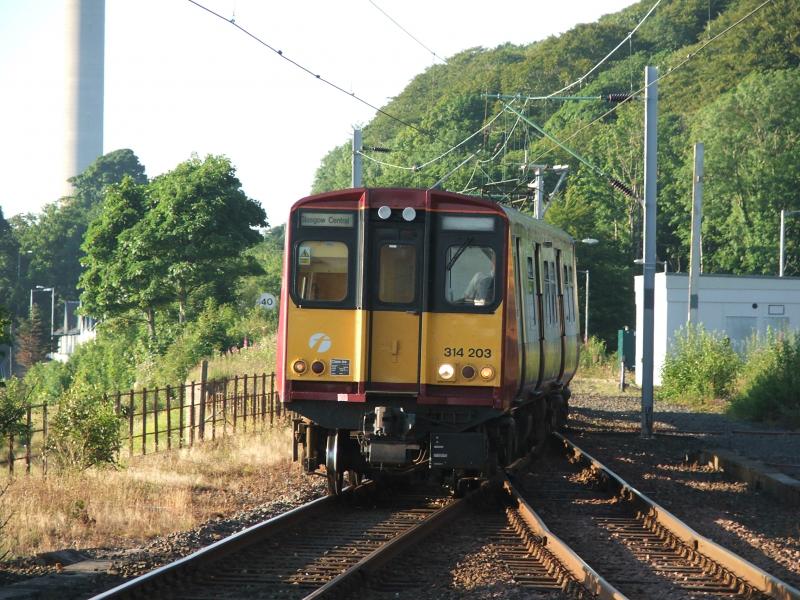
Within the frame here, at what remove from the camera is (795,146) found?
72062 mm

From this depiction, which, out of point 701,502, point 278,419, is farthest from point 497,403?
point 278,419

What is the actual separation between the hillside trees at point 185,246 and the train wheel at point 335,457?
35089 millimetres

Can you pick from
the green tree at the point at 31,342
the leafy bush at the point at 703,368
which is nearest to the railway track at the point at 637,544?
the leafy bush at the point at 703,368

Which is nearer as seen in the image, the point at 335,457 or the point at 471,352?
the point at 471,352

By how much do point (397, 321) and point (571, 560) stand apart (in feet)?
12.5

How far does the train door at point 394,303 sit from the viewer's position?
1229 cm

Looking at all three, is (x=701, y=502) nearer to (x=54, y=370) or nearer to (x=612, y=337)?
(x=612, y=337)

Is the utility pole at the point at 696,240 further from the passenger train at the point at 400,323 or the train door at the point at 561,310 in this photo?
the passenger train at the point at 400,323

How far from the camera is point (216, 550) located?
30.4 feet

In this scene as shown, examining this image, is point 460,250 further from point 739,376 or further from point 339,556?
point 739,376

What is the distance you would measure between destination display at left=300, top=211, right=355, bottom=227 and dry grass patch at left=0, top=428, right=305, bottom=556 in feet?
9.66

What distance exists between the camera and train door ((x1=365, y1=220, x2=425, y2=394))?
1229 cm

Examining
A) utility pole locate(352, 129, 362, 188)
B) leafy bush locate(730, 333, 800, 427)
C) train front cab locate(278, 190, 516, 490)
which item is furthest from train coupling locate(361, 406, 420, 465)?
utility pole locate(352, 129, 362, 188)

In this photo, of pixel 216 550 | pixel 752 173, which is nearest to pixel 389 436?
pixel 216 550
